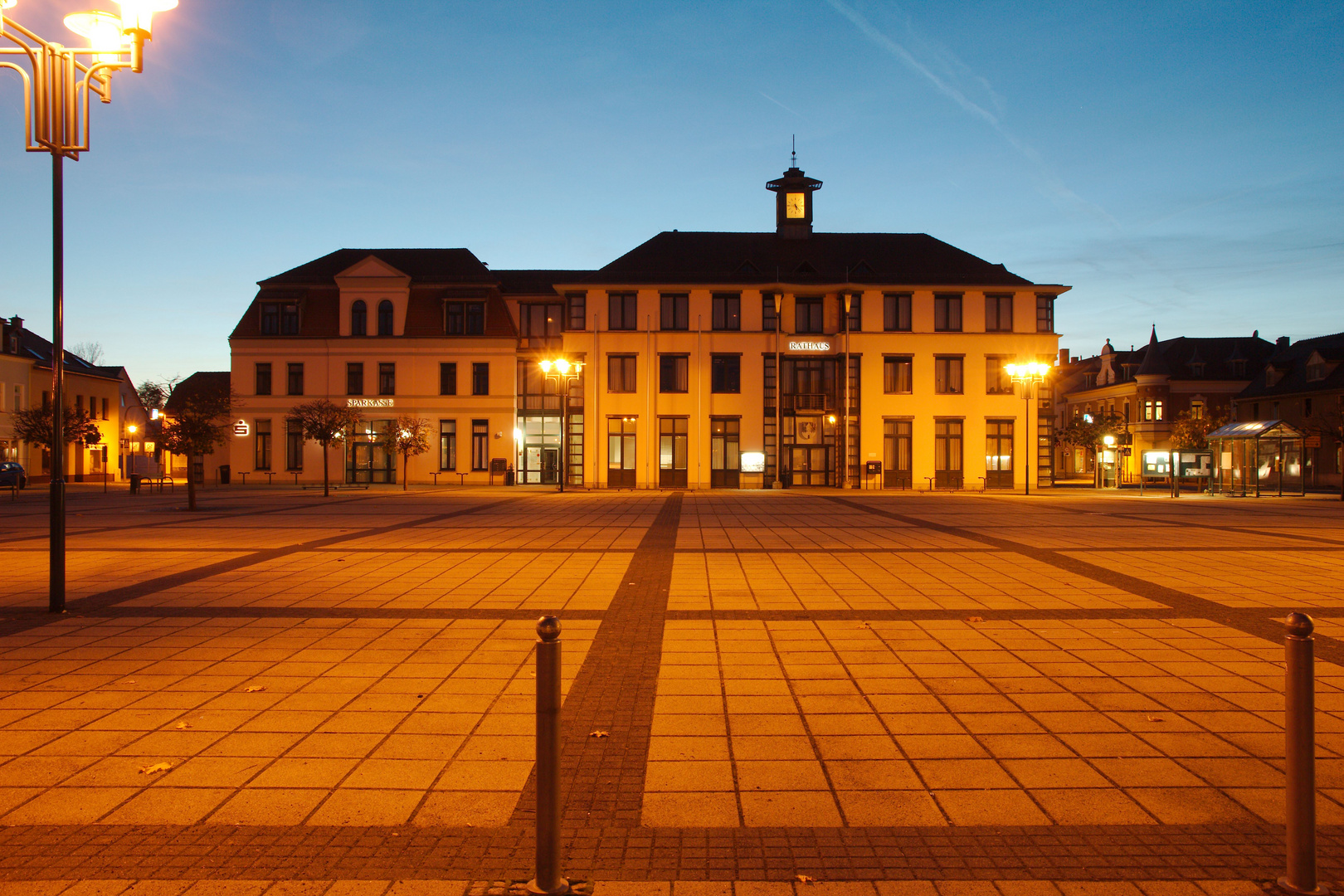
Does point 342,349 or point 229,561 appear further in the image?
point 342,349

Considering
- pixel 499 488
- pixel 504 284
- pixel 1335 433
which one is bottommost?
pixel 499 488

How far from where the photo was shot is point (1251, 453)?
3775 centimetres

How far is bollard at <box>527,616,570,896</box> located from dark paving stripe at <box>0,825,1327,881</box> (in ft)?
1.19

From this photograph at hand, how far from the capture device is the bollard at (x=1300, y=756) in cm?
290

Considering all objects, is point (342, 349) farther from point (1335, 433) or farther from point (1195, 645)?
point (1335, 433)

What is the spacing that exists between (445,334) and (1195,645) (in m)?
42.9

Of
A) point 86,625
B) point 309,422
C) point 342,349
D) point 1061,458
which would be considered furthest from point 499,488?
point 1061,458

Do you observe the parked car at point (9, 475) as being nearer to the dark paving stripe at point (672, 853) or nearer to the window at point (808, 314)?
the window at point (808, 314)

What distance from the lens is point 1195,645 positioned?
7102mm

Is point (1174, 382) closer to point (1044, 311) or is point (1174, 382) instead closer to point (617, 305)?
point (1044, 311)

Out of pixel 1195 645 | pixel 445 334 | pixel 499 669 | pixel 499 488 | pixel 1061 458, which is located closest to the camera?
pixel 499 669

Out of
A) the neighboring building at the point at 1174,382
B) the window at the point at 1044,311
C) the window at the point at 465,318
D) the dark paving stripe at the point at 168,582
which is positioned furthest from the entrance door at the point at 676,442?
the neighboring building at the point at 1174,382

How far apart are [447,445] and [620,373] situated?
11.2 m

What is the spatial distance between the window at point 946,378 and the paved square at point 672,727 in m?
31.8
